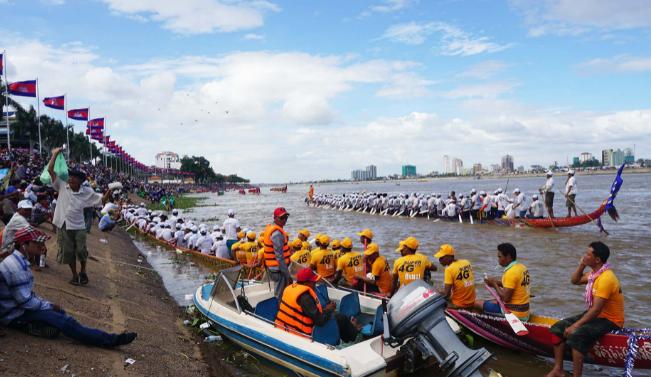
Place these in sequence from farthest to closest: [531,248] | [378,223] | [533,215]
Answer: [378,223] < [533,215] < [531,248]

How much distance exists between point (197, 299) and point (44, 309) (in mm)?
3554

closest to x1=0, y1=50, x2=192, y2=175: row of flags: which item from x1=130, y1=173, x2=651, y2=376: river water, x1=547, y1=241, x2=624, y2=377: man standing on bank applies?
x1=130, y1=173, x2=651, y2=376: river water

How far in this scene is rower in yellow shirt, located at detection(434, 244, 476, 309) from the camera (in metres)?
7.22

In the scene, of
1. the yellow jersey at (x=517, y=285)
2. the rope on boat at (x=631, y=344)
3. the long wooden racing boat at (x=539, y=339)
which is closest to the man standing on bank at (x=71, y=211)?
the long wooden racing boat at (x=539, y=339)

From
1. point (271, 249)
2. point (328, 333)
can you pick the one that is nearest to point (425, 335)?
point (328, 333)

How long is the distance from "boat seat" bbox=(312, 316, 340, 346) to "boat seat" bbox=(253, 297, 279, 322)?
66.2 inches

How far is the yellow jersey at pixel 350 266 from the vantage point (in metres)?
8.80

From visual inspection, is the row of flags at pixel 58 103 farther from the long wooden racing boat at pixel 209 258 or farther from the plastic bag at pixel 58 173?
the plastic bag at pixel 58 173

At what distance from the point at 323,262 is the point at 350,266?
73cm

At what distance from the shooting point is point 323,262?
929 centimetres

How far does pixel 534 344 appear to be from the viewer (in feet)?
22.3

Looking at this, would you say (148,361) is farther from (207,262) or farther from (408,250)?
(207,262)

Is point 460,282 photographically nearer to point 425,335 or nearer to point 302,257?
point 425,335

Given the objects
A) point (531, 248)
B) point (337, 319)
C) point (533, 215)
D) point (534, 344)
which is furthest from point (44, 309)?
point (533, 215)
